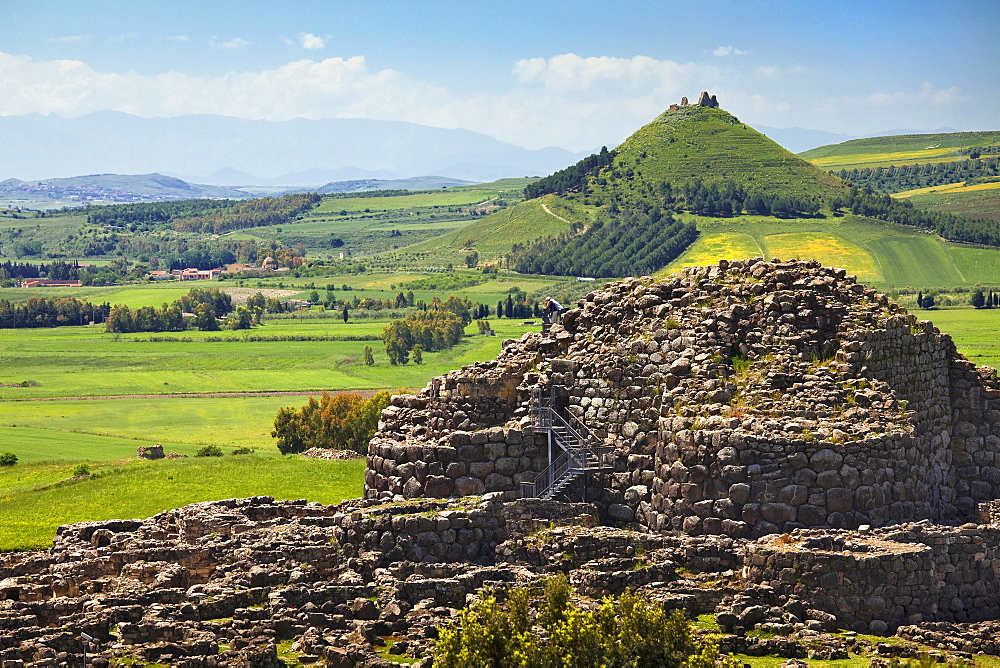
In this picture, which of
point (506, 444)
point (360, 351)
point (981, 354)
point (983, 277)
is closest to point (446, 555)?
point (506, 444)

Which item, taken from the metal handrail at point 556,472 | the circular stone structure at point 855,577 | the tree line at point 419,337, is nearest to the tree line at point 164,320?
the tree line at point 419,337

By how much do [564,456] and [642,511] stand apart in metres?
2.45

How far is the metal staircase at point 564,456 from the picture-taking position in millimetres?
38500

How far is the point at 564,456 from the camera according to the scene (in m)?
38.9

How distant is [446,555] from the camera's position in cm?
3578

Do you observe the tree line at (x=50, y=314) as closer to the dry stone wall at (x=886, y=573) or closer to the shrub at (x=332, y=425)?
the shrub at (x=332, y=425)

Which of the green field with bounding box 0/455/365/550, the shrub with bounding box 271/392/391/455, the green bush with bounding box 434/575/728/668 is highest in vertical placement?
the green bush with bounding box 434/575/728/668

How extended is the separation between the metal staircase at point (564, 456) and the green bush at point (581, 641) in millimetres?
10759

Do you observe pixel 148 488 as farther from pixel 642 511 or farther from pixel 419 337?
pixel 419 337

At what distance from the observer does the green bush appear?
25734mm

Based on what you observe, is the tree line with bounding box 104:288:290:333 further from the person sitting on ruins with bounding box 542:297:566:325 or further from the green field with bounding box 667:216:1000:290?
the person sitting on ruins with bounding box 542:297:566:325

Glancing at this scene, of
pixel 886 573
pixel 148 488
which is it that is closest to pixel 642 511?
pixel 886 573

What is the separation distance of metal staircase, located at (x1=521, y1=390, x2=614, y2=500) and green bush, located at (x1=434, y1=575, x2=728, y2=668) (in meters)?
10.8

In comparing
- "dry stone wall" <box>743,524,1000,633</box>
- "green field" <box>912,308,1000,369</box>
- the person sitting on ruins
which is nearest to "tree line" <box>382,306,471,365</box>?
"green field" <box>912,308,1000,369</box>
